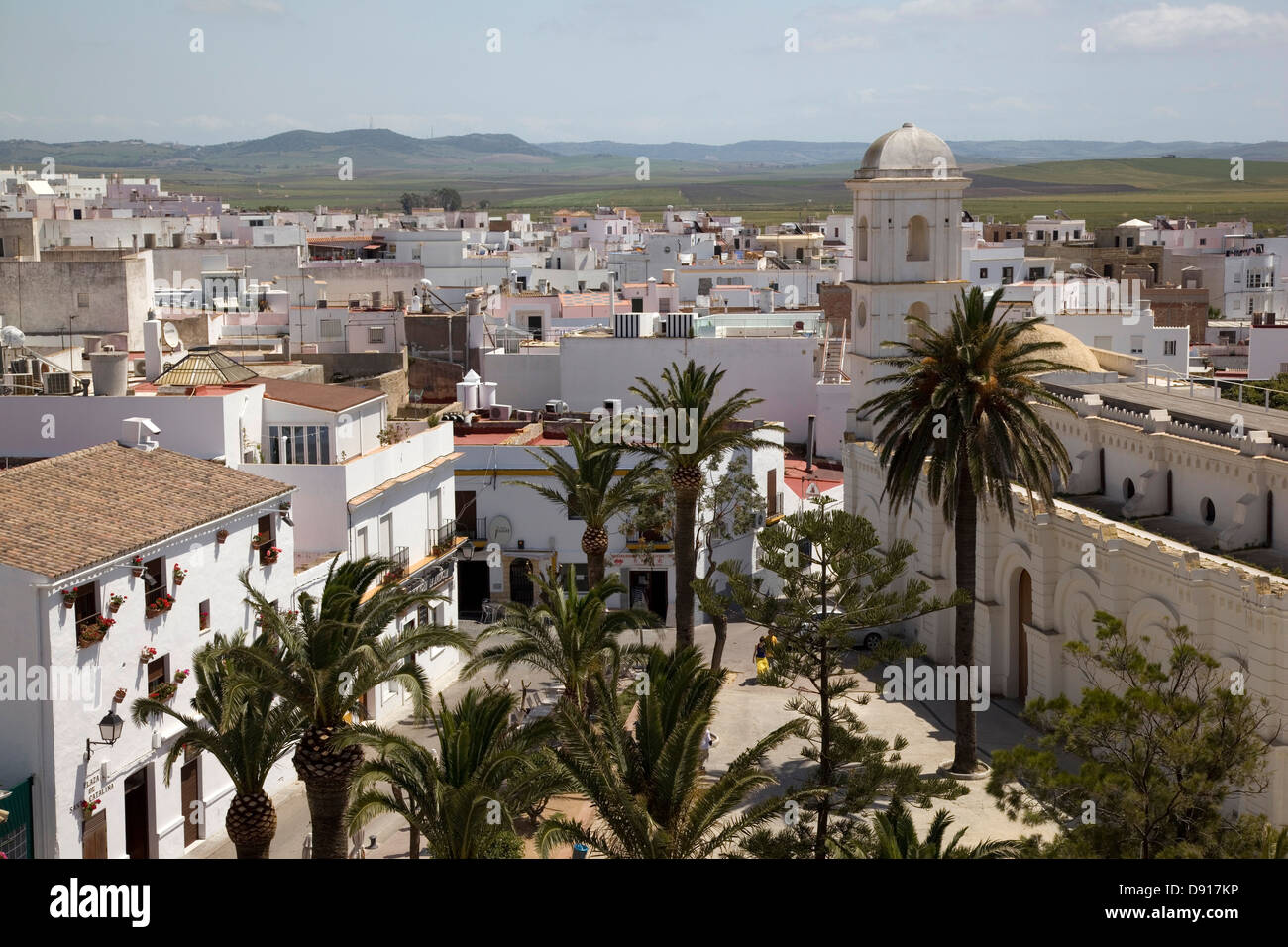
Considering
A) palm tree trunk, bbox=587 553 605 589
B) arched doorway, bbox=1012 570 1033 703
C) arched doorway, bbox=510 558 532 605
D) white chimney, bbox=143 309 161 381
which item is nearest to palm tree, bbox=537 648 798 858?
palm tree trunk, bbox=587 553 605 589

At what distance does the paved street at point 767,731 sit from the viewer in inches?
1050

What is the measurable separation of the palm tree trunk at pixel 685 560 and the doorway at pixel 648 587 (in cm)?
967

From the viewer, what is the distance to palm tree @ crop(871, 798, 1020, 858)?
1716 cm

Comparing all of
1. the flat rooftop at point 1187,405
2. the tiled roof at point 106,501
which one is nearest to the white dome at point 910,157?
the flat rooftop at point 1187,405

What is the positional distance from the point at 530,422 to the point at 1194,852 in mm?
34087

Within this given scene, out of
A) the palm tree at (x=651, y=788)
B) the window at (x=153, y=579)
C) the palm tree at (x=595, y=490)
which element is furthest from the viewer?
the palm tree at (x=595, y=490)

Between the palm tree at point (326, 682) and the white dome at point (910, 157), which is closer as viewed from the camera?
the palm tree at point (326, 682)

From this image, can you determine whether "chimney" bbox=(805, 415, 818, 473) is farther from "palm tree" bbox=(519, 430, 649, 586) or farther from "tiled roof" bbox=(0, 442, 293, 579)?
"tiled roof" bbox=(0, 442, 293, 579)

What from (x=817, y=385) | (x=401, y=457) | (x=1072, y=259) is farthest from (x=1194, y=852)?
(x=1072, y=259)

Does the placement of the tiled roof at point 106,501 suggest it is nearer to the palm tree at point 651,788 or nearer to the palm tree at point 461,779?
the palm tree at point 461,779

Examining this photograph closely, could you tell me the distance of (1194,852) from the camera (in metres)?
15.7
